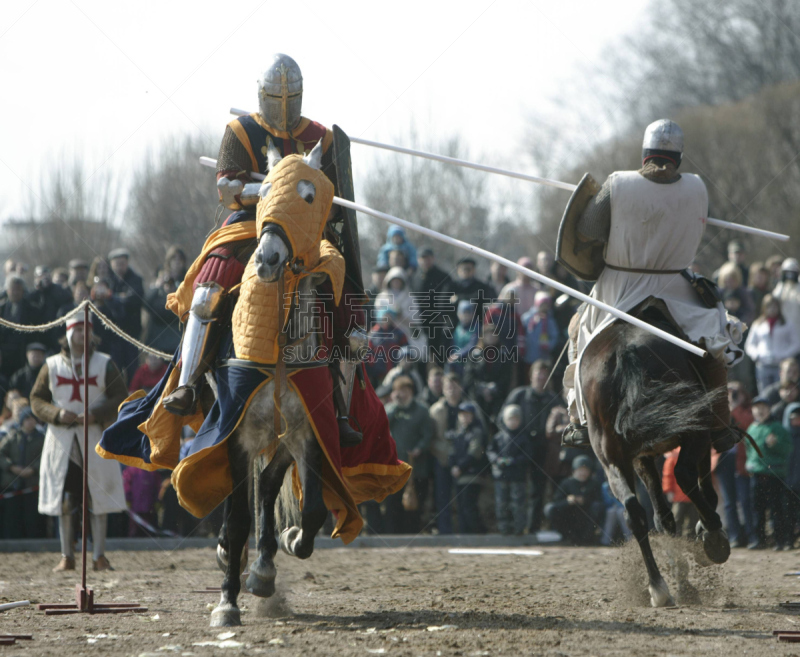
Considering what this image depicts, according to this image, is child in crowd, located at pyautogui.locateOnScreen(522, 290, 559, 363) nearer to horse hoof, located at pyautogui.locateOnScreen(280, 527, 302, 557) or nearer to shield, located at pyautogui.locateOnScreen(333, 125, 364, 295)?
shield, located at pyautogui.locateOnScreen(333, 125, 364, 295)

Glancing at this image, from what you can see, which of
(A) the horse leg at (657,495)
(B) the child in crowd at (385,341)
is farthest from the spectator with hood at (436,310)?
(A) the horse leg at (657,495)

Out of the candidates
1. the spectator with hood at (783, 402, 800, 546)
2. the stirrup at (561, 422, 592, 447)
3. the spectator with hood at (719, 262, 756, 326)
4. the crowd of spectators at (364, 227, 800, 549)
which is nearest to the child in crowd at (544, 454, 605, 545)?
the crowd of spectators at (364, 227, 800, 549)

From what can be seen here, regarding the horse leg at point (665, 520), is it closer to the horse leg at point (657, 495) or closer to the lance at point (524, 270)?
the horse leg at point (657, 495)

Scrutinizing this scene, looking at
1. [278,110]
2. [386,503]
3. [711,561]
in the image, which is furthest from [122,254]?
[711,561]

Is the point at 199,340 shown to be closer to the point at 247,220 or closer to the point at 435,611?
the point at 247,220

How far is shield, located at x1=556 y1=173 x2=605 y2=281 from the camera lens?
22.9 feet

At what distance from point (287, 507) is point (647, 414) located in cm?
224

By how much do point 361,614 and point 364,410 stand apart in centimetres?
125

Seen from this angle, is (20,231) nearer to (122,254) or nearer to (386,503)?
(122,254)

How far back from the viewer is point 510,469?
1091 centimetres

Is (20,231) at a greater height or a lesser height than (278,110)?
greater

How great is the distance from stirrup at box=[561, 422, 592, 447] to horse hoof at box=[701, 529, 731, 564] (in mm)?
1023

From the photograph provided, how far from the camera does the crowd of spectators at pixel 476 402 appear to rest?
34.3ft

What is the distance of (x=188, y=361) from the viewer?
6.34 meters
